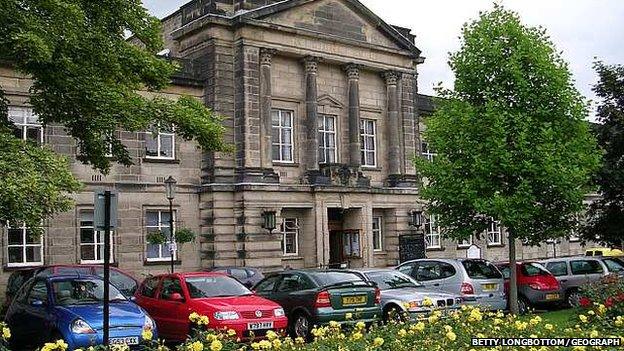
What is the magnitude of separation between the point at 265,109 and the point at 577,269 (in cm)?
1448

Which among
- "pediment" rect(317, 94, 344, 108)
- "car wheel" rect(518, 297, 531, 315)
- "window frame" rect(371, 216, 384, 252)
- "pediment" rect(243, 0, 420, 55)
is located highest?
"pediment" rect(243, 0, 420, 55)

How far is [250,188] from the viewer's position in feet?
104

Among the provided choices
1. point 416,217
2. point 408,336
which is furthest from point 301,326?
point 416,217

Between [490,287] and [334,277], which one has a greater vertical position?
[334,277]

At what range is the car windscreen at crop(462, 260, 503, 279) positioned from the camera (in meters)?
20.2

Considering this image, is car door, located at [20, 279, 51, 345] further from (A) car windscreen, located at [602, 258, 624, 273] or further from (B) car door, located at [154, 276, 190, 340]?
(A) car windscreen, located at [602, 258, 624, 273]

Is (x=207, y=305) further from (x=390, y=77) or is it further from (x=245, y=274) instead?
(x=390, y=77)

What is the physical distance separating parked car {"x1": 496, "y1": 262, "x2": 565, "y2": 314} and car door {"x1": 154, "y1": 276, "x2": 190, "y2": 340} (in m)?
10.4

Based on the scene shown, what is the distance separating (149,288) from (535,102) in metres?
12.1

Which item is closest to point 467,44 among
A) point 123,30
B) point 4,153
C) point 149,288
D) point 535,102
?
point 535,102

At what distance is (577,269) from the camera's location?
2428cm

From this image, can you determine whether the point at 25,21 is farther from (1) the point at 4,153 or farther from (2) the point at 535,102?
(2) the point at 535,102

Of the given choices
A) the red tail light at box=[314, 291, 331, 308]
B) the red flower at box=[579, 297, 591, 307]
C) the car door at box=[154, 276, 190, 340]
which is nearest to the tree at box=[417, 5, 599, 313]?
the red flower at box=[579, 297, 591, 307]

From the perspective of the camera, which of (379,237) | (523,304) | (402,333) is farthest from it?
(379,237)
